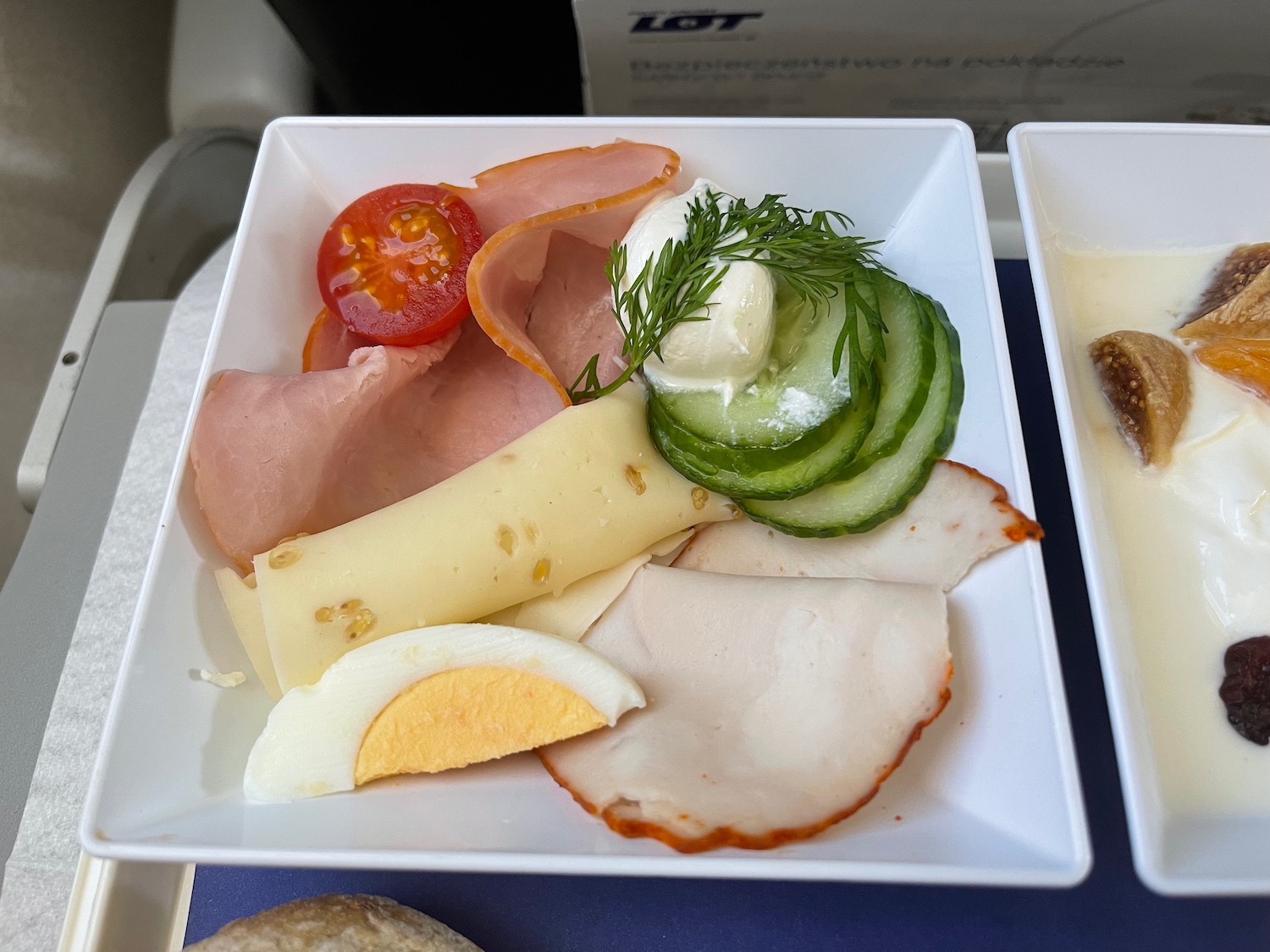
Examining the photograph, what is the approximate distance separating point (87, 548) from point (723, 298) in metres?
1.21

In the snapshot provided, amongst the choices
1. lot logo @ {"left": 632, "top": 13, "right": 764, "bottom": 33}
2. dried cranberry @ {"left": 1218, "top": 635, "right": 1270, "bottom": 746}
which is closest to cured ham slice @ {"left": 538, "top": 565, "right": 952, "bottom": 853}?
dried cranberry @ {"left": 1218, "top": 635, "right": 1270, "bottom": 746}

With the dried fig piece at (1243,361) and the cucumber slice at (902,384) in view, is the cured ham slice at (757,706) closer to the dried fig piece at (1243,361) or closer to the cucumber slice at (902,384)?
the cucumber slice at (902,384)

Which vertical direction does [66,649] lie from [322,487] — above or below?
below

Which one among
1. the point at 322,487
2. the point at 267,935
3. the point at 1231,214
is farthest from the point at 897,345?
the point at 267,935

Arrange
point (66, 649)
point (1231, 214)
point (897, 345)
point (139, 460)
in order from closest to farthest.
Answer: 1. point (897, 345)
2. point (1231, 214)
3. point (66, 649)
4. point (139, 460)

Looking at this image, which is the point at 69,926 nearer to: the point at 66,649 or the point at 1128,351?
the point at 66,649

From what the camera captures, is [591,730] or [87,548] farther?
[87,548]

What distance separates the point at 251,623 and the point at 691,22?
1.17 m

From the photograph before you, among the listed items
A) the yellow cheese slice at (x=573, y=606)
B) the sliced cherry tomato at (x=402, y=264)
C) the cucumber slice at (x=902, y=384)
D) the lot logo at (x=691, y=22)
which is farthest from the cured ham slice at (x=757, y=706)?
the lot logo at (x=691, y=22)

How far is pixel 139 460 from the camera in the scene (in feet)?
5.10

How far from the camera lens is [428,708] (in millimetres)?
973

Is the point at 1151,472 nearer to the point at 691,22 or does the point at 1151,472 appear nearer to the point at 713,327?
the point at 713,327

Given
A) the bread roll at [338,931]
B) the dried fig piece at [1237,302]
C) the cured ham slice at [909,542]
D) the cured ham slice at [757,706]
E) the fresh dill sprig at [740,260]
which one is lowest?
the bread roll at [338,931]

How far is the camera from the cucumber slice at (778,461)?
3.43ft
